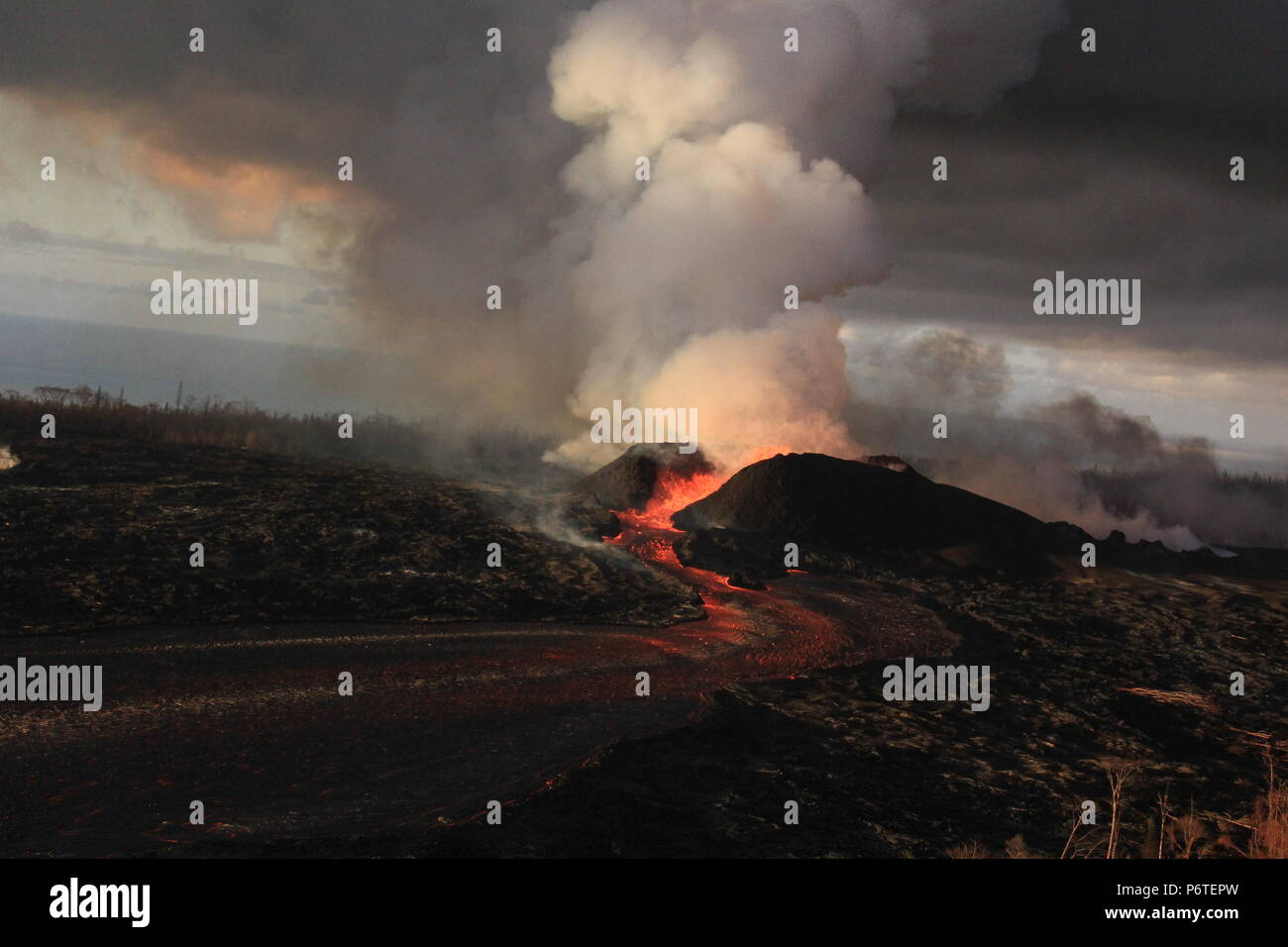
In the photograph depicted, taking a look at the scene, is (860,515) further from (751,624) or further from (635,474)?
(751,624)

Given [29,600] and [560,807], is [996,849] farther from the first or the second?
[29,600]

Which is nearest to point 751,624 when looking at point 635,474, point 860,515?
point 860,515

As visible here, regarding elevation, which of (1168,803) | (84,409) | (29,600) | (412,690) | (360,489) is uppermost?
(84,409)

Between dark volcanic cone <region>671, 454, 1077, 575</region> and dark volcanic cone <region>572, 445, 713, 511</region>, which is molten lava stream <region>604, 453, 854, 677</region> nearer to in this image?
dark volcanic cone <region>671, 454, 1077, 575</region>

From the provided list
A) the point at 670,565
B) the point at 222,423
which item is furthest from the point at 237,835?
the point at 222,423

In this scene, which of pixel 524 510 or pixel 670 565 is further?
pixel 524 510

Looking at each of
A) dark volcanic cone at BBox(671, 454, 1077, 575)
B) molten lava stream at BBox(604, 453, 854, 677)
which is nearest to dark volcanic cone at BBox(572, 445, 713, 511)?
dark volcanic cone at BBox(671, 454, 1077, 575)
